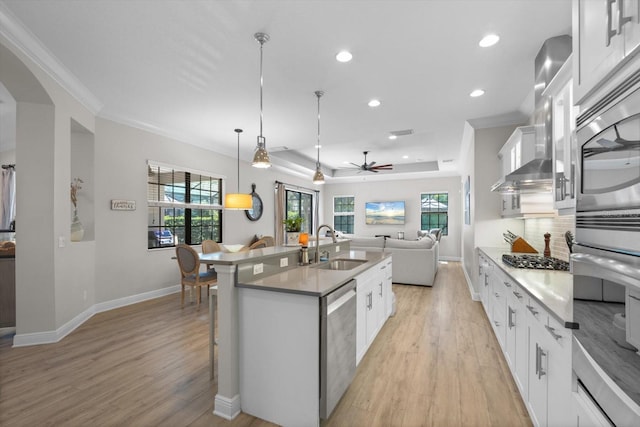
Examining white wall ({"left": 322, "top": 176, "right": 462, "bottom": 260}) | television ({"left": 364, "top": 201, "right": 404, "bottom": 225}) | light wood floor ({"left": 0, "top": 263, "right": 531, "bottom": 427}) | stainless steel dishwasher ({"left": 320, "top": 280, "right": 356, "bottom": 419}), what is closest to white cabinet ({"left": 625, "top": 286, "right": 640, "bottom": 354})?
stainless steel dishwasher ({"left": 320, "top": 280, "right": 356, "bottom": 419})

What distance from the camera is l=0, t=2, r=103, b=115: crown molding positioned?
7.68ft

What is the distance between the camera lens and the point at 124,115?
4328mm

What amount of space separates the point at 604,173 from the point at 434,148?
645 cm

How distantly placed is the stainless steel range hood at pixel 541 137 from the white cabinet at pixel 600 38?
1.54m

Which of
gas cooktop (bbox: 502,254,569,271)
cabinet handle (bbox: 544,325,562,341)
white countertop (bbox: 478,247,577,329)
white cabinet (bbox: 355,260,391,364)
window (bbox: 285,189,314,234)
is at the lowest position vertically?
white cabinet (bbox: 355,260,391,364)

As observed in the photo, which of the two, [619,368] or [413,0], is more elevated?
[413,0]

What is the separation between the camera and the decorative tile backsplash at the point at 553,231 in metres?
3.00

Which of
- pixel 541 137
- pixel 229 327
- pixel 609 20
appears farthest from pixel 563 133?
pixel 229 327

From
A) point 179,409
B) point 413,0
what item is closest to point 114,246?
point 179,409

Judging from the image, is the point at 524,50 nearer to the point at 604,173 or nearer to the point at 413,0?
the point at 413,0

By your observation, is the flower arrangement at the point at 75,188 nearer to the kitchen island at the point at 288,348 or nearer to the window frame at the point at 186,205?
the window frame at the point at 186,205

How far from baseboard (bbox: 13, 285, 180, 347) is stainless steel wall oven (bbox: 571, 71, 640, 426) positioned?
4424 mm

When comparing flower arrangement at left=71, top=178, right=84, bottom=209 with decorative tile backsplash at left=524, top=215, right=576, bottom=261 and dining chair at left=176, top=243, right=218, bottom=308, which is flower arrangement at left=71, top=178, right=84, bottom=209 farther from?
decorative tile backsplash at left=524, top=215, right=576, bottom=261

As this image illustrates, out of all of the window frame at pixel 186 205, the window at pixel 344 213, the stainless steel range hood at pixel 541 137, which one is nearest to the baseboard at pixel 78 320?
the window frame at pixel 186 205
